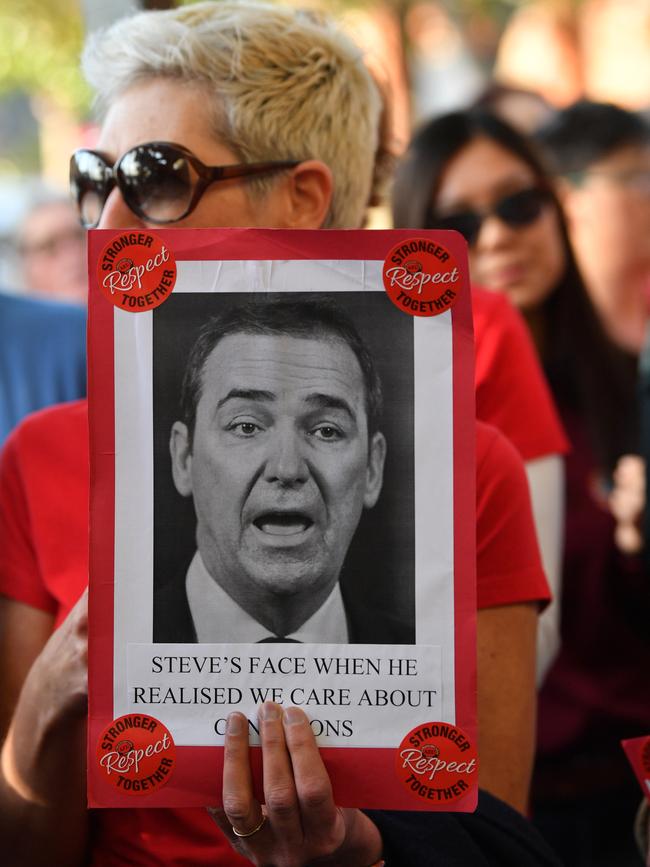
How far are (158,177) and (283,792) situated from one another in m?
0.82

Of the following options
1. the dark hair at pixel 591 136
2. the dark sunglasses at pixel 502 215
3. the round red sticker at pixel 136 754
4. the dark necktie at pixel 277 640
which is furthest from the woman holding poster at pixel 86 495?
the dark hair at pixel 591 136

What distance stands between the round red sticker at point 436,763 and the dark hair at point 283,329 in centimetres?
36

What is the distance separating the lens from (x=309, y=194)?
1646 millimetres

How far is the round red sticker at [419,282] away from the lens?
1.24 meters

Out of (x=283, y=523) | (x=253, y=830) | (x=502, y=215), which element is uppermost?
(x=502, y=215)

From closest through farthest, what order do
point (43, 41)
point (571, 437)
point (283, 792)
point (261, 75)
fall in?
point (283, 792) < point (261, 75) < point (571, 437) < point (43, 41)

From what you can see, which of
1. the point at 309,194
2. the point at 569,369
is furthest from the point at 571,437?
the point at 309,194

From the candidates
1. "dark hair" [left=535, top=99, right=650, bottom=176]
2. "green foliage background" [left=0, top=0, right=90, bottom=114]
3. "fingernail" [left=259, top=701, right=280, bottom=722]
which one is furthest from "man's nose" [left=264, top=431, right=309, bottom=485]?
"green foliage background" [left=0, top=0, right=90, bottom=114]

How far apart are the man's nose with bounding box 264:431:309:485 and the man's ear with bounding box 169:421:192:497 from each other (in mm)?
88

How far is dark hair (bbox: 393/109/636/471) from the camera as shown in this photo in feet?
9.11

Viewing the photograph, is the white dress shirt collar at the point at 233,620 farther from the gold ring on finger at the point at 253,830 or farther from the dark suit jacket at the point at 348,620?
the gold ring on finger at the point at 253,830

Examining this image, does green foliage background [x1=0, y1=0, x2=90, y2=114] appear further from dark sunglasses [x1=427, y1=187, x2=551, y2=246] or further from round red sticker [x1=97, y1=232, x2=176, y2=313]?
round red sticker [x1=97, y1=232, x2=176, y2=313]

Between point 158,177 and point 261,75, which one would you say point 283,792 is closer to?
point 158,177

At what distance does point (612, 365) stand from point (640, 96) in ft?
18.9
